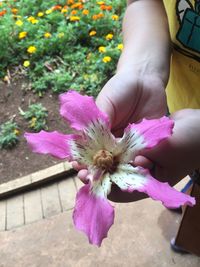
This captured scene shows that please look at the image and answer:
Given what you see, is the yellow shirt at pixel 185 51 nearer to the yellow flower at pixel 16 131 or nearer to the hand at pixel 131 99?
the hand at pixel 131 99

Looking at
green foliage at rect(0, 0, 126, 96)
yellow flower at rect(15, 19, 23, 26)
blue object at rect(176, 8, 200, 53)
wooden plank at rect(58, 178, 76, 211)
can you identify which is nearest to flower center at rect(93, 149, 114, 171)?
blue object at rect(176, 8, 200, 53)

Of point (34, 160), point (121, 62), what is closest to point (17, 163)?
point (34, 160)

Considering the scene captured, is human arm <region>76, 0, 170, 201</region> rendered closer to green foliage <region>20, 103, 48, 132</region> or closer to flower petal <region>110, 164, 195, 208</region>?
flower petal <region>110, 164, 195, 208</region>

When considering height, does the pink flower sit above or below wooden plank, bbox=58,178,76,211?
above

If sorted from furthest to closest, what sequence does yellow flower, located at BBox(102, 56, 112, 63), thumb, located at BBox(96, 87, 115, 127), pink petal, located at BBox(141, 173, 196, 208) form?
yellow flower, located at BBox(102, 56, 112, 63) < thumb, located at BBox(96, 87, 115, 127) < pink petal, located at BBox(141, 173, 196, 208)

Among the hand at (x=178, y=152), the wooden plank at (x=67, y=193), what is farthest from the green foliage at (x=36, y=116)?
the hand at (x=178, y=152)

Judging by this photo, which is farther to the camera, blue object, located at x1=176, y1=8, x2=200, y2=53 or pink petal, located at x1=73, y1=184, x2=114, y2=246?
blue object, located at x1=176, y1=8, x2=200, y2=53

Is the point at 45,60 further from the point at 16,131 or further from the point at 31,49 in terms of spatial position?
the point at 16,131

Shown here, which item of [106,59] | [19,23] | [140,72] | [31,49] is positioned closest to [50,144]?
[140,72]

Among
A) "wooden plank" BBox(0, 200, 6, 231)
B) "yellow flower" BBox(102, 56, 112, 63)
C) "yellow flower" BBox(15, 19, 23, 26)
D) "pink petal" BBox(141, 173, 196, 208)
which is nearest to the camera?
"pink petal" BBox(141, 173, 196, 208)
